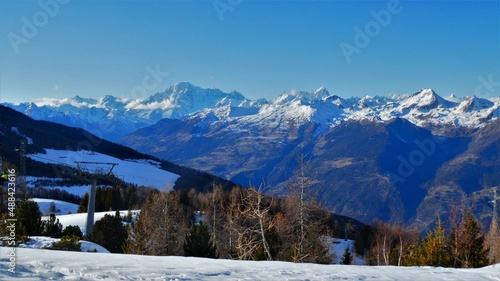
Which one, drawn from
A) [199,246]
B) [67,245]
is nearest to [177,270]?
[67,245]

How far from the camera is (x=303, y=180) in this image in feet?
85.8

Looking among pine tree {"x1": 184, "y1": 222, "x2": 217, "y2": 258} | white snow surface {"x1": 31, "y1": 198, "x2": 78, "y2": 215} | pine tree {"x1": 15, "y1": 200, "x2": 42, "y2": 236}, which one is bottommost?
pine tree {"x1": 184, "y1": 222, "x2": 217, "y2": 258}

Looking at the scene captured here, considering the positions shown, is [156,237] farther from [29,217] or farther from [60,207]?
[60,207]

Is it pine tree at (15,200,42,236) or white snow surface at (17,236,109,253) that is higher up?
pine tree at (15,200,42,236)

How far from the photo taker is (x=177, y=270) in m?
15.3

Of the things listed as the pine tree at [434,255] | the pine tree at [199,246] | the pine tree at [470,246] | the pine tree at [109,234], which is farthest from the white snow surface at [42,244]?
the pine tree at [470,246]

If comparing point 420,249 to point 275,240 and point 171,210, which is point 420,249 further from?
point 171,210

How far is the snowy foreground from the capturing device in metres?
13.4

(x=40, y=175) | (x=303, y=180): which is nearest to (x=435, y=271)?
(x=303, y=180)

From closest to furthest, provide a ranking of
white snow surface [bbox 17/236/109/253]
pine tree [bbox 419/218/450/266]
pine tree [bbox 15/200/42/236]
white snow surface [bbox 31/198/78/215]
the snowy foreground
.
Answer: the snowy foreground
white snow surface [bbox 17/236/109/253]
pine tree [bbox 419/218/450/266]
pine tree [bbox 15/200/42/236]
white snow surface [bbox 31/198/78/215]

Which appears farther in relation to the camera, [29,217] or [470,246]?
[29,217]

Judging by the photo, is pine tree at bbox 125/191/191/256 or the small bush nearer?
the small bush

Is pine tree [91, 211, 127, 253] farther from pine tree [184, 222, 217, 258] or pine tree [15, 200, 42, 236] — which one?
pine tree [184, 222, 217, 258]

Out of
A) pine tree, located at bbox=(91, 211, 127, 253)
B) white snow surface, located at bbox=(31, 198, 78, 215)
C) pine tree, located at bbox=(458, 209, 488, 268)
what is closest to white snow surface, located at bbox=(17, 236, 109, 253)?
pine tree, located at bbox=(91, 211, 127, 253)
